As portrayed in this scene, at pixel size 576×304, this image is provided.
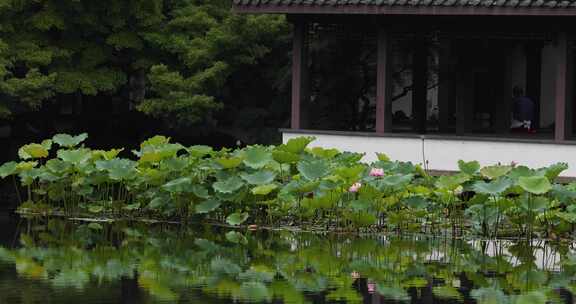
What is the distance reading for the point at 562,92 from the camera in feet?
79.8

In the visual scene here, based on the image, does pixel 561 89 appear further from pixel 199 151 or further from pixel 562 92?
pixel 199 151

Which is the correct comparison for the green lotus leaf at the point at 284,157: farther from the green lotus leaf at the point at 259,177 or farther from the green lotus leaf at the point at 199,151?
the green lotus leaf at the point at 199,151

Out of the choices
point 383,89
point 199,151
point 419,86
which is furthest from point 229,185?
point 419,86

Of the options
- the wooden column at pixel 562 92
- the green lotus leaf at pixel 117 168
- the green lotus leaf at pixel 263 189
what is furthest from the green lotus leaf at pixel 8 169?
A: the wooden column at pixel 562 92

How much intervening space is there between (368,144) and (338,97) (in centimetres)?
592

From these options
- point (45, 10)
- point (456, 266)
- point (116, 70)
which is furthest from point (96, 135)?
point (456, 266)

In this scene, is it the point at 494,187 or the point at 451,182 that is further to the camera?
the point at 451,182

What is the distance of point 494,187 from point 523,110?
1170 cm

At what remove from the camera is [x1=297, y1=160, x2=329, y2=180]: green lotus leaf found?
19.0 metres

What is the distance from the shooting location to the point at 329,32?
2791 centimetres

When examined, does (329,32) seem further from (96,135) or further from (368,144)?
(96,135)

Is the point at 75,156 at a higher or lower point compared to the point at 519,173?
higher

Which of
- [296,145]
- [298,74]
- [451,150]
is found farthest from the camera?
[298,74]

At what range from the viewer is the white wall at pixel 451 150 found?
23.7 meters
